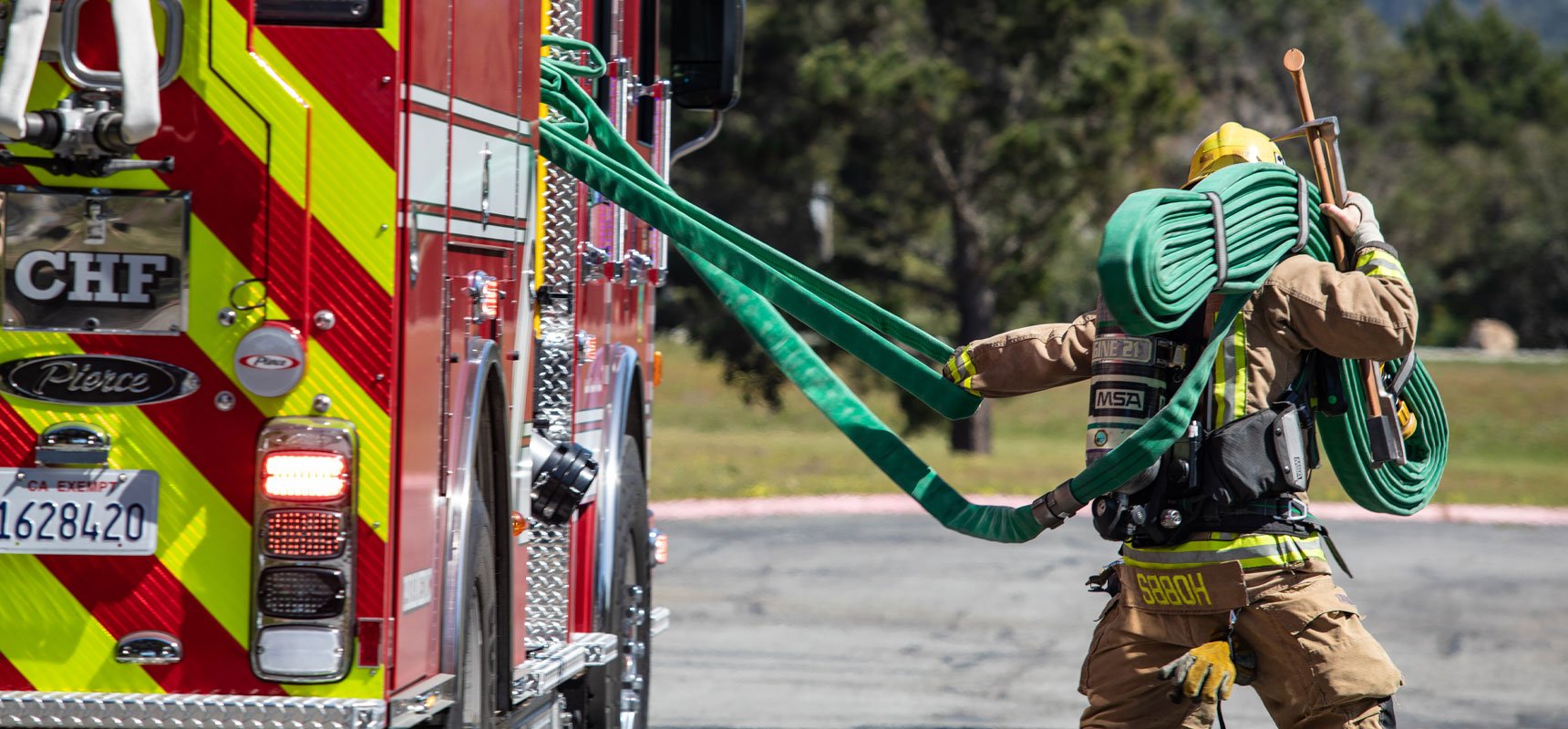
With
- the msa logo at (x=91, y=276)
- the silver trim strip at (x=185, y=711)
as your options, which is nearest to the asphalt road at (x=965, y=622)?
the silver trim strip at (x=185, y=711)

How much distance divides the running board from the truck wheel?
21cm

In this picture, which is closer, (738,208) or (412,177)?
(412,177)

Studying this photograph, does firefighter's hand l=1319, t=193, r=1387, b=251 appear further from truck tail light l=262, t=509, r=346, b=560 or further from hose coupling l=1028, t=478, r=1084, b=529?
truck tail light l=262, t=509, r=346, b=560

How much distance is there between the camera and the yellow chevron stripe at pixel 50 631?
11.5ft

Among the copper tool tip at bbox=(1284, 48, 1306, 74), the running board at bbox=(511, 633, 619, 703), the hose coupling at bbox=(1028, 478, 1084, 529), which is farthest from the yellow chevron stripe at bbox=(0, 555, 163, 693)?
the copper tool tip at bbox=(1284, 48, 1306, 74)

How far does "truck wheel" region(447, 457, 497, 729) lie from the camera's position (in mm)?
3973

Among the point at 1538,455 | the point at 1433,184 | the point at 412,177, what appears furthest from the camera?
the point at 1433,184

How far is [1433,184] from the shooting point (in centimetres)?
5516

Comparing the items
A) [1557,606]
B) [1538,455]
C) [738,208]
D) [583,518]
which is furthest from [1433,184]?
[583,518]

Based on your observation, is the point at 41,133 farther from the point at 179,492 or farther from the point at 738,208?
the point at 738,208

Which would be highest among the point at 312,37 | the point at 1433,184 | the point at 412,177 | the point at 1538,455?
the point at 1433,184

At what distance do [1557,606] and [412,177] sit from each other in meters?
10.2

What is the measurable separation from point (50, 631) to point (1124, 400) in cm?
238

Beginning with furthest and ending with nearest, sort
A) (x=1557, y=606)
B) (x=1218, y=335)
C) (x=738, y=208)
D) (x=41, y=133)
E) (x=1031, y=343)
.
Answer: (x=738, y=208), (x=1557, y=606), (x=1031, y=343), (x=1218, y=335), (x=41, y=133)
